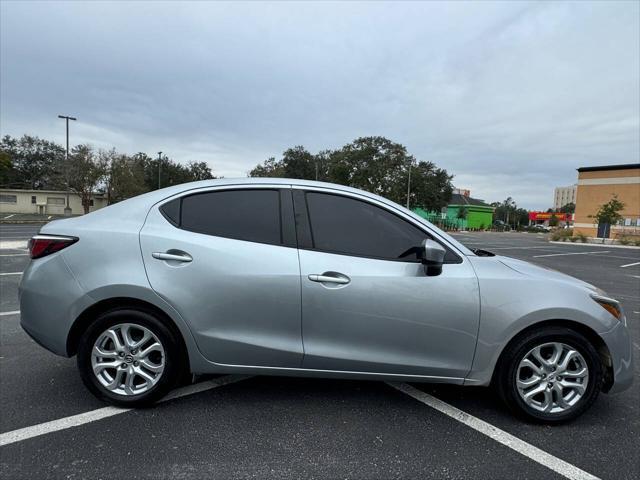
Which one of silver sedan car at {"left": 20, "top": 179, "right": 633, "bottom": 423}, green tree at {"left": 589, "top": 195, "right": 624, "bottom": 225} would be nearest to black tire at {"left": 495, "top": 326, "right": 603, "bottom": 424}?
silver sedan car at {"left": 20, "top": 179, "right": 633, "bottom": 423}

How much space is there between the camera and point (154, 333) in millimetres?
2742

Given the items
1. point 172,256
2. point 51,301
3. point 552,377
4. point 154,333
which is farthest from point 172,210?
point 552,377

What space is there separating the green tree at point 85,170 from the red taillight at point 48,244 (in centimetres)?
4206

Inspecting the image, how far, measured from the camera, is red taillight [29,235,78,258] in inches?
111

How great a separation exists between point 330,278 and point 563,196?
191303 mm

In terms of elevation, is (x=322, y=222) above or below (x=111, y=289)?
above

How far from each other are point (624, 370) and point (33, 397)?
4.36 m

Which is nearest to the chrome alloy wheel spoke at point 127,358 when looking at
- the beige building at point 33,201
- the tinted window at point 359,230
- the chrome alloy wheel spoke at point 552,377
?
the tinted window at point 359,230

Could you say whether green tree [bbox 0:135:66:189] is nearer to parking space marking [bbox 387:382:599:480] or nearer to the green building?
the green building

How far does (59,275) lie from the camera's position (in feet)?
9.05

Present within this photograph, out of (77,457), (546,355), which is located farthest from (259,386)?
(546,355)

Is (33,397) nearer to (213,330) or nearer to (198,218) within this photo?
(213,330)

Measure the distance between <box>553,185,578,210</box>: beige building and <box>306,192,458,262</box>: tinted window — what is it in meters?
183

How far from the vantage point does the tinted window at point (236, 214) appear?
110 inches
